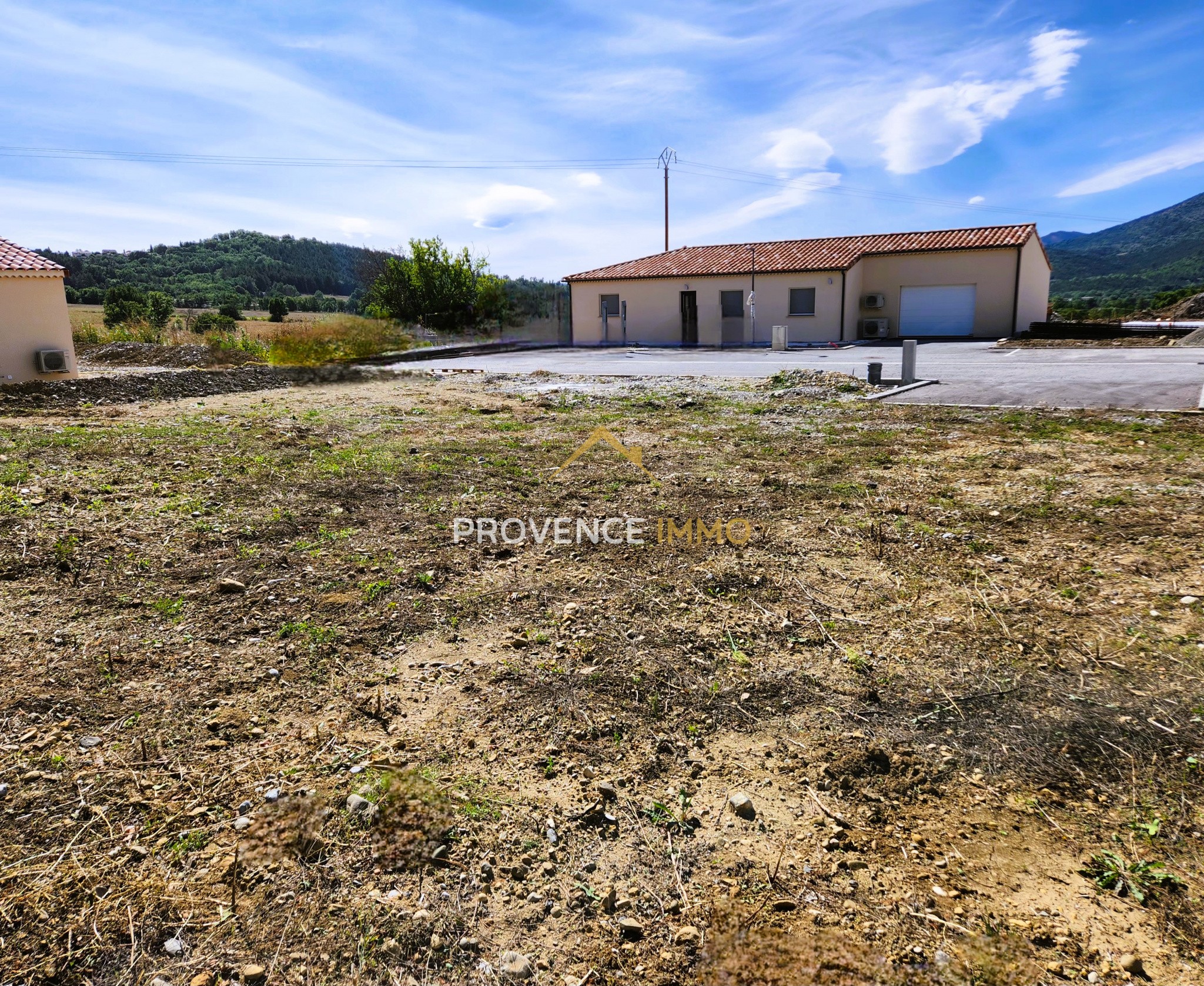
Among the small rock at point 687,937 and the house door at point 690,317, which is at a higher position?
the house door at point 690,317

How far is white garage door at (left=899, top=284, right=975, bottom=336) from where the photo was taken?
28.8 metres

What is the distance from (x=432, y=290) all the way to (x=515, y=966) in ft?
118

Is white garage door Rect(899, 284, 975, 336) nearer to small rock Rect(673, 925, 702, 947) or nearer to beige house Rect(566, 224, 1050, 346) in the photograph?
beige house Rect(566, 224, 1050, 346)

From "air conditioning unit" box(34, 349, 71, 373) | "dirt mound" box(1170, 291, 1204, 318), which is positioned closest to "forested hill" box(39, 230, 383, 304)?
"air conditioning unit" box(34, 349, 71, 373)

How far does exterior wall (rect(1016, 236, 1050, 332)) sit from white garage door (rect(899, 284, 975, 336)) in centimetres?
161

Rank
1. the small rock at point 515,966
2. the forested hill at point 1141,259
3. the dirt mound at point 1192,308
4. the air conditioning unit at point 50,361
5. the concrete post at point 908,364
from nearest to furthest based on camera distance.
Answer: the small rock at point 515,966 < the concrete post at point 908,364 < the air conditioning unit at point 50,361 < the dirt mound at point 1192,308 < the forested hill at point 1141,259

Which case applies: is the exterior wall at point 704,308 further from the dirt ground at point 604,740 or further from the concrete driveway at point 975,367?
the dirt ground at point 604,740

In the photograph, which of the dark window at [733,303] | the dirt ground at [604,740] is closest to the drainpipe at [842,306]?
the dark window at [733,303]

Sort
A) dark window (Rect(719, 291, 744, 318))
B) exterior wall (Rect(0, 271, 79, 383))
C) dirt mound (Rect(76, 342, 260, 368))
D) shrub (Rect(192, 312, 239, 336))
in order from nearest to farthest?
exterior wall (Rect(0, 271, 79, 383)) < dirt mound (Rect(76, 342, 260, 368)) < shrub (Rect(192, 312, 239, 336)) < dark window (Rect(719, 291, 744, 318))

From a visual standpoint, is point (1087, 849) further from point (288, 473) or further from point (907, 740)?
point (288, 473)

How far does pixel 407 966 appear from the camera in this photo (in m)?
1.96

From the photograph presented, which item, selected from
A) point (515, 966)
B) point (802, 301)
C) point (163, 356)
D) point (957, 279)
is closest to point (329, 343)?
point (163, 356)

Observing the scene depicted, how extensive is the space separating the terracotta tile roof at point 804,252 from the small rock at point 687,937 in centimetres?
2929

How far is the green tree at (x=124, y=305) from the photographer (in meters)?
37.8
